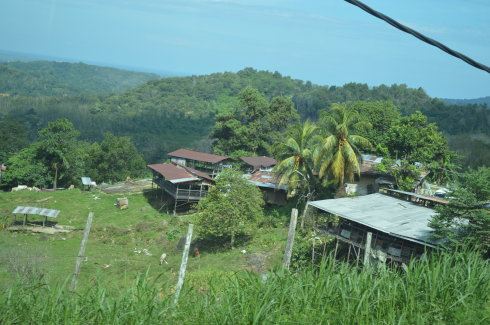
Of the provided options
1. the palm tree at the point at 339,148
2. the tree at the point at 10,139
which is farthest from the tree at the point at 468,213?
the tree at the point at 10,139

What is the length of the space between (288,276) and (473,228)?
1003 cm

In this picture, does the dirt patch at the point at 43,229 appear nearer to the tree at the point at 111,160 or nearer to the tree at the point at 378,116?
the tree at the point at 111,160

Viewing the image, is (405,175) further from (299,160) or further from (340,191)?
(299,160)

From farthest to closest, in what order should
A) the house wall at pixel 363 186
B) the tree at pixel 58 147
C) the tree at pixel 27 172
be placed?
the tree at pixel 27 172
the tree at pixel 58 147
the house wall at pixel 363 186

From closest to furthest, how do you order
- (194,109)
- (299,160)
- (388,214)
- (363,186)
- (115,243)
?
(388,214)
(115,243)
(299,160)
(363,186)
(194,109)

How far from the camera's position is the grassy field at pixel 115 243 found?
66.7ft

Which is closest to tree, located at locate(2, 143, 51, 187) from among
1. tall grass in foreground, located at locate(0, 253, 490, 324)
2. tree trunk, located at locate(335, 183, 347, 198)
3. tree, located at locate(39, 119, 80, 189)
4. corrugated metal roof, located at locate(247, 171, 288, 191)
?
tree, located at locate(39, 119, 80, 189)

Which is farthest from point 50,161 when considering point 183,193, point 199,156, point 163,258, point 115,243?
point 163,258

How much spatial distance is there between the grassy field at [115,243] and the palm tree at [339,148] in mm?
4081

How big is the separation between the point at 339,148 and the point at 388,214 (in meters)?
6.36

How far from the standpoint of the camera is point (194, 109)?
5167 inches

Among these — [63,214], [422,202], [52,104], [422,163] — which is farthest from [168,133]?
[422,202]

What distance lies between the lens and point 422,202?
21.5 m

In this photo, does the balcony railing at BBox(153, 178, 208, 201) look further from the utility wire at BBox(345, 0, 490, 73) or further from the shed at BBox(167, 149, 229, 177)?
the utility wire at BBox(345, 0, 490, 73)
